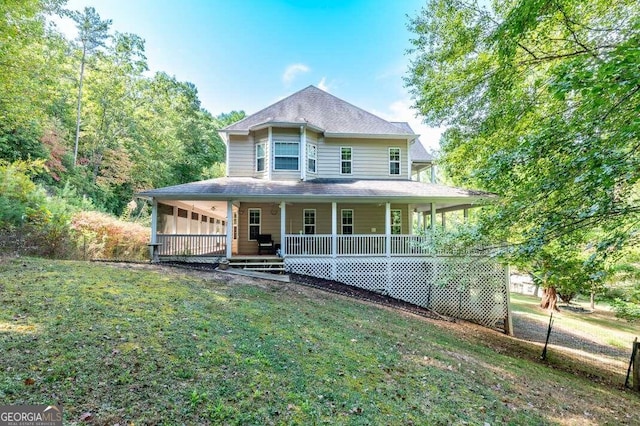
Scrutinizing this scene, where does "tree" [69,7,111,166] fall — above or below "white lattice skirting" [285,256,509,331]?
above

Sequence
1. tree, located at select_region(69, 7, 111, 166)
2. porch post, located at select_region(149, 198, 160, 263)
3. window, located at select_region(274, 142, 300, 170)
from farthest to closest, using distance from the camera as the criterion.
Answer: tree, located at select_region(69, 7, 111, 166), window, located at select_region(274, 142, 300, 170), porch post, located at select_region(149, 198, 160, 263)

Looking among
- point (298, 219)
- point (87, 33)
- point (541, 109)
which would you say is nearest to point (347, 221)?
point (298, 219)

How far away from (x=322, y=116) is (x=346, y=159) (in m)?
2.62

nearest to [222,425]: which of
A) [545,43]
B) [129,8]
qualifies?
[545,43]

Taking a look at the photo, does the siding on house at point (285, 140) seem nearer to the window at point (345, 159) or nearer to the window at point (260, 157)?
the window at point (260, 157)

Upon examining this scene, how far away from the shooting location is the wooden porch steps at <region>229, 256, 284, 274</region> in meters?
11.0

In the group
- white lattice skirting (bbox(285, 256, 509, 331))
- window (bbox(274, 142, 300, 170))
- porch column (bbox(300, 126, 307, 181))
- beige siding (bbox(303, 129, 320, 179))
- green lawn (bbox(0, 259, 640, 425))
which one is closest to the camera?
green lawn (bbox(0, 259, 640, 425))

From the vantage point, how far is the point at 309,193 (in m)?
11.1

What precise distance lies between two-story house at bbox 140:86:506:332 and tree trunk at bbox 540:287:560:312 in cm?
849

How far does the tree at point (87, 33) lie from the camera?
816 inches

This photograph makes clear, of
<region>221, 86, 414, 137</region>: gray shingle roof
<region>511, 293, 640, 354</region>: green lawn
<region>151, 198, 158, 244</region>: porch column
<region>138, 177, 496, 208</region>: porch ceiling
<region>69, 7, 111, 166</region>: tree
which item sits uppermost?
<region>69, 7, 111, 166</region>: tree

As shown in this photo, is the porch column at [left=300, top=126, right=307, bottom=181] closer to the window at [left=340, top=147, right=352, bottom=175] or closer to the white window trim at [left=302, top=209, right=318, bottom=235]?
the white window trim at [left=302, top=209, right=318, bottom=235]

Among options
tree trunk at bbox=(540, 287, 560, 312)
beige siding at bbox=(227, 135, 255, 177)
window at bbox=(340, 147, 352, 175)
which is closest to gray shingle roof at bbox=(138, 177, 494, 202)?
beige siding at bbox=(227, 135, 255, 177)

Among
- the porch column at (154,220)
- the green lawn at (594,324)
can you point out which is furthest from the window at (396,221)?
the porch column at (154,220)
